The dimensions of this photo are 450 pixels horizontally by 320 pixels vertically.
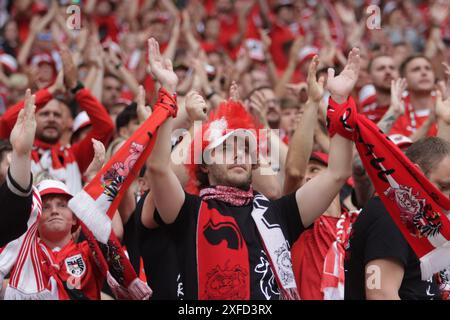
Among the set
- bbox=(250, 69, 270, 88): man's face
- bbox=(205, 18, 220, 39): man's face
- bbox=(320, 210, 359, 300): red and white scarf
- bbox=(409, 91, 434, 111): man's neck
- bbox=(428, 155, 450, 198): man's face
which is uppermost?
bbox=(205, 18, 220, 39): man's face

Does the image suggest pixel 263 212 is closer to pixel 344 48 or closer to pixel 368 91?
pixel 368 91

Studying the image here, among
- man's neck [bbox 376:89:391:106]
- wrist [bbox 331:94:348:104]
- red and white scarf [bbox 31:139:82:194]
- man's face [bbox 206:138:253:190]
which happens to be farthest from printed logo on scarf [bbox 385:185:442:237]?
man's neck [bbox 376:89:391:106]

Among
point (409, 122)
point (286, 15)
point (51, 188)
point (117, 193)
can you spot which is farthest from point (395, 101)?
point (286, 15)

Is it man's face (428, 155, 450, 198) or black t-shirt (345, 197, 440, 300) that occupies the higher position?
man's face (428, 155, 450, 198)

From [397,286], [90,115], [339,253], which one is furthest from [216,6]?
[397,286]

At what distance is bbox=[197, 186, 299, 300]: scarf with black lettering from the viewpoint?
4.69 metres

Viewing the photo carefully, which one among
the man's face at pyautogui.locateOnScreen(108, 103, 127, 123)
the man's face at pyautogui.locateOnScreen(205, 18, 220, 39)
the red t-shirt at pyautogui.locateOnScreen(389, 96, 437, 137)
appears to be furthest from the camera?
the man's face at pyautogui.locateOnScreen(205, 18, 220, 39)

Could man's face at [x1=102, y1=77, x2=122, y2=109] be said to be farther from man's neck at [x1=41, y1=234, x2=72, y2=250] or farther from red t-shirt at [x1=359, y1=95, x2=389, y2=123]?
man's neck at [x1=41, y1=234, x2=72, y2=250]

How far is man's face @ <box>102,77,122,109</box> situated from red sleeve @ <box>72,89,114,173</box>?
6.45 feet

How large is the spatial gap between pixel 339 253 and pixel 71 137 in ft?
10.6

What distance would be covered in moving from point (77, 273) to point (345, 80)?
1708mm

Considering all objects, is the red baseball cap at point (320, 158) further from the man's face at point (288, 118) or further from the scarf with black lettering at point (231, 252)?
the man's face at point (288, 118)

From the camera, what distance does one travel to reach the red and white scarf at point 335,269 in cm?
541

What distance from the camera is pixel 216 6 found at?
13898mm
